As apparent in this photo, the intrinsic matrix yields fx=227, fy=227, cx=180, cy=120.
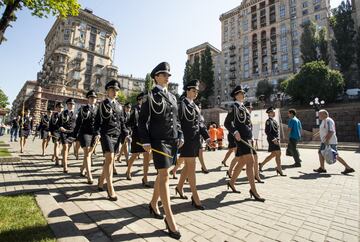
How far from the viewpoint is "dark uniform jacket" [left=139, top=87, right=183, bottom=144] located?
3.48 metres

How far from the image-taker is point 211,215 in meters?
3.86

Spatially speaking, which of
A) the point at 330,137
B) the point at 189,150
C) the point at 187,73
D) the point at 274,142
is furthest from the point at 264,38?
the point at 189,150

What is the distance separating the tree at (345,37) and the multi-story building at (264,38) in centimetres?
1017

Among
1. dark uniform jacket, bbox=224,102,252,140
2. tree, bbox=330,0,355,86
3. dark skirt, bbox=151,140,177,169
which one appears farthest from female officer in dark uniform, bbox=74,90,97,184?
tree, bbox=330,0,355,86

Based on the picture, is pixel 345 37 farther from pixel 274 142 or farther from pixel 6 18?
pixel 6 18

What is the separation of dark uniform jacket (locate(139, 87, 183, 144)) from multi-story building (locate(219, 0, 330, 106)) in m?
65.1

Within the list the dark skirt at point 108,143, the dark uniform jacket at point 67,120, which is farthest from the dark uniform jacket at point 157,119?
the dark uniform jacket at point 67,120

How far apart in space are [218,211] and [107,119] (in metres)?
3.00

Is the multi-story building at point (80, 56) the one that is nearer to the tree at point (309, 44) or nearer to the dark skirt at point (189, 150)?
the tree at point (309, 44)

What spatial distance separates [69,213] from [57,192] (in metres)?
1.50

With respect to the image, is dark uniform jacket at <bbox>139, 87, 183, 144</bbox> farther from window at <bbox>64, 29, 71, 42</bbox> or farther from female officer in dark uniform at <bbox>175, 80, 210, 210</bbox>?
window at <bbox>64, 29, 71, 42</bbox>

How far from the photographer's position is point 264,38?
70.6 m

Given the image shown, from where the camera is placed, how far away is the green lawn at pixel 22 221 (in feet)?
8.62

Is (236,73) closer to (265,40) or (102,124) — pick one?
(265,40)
